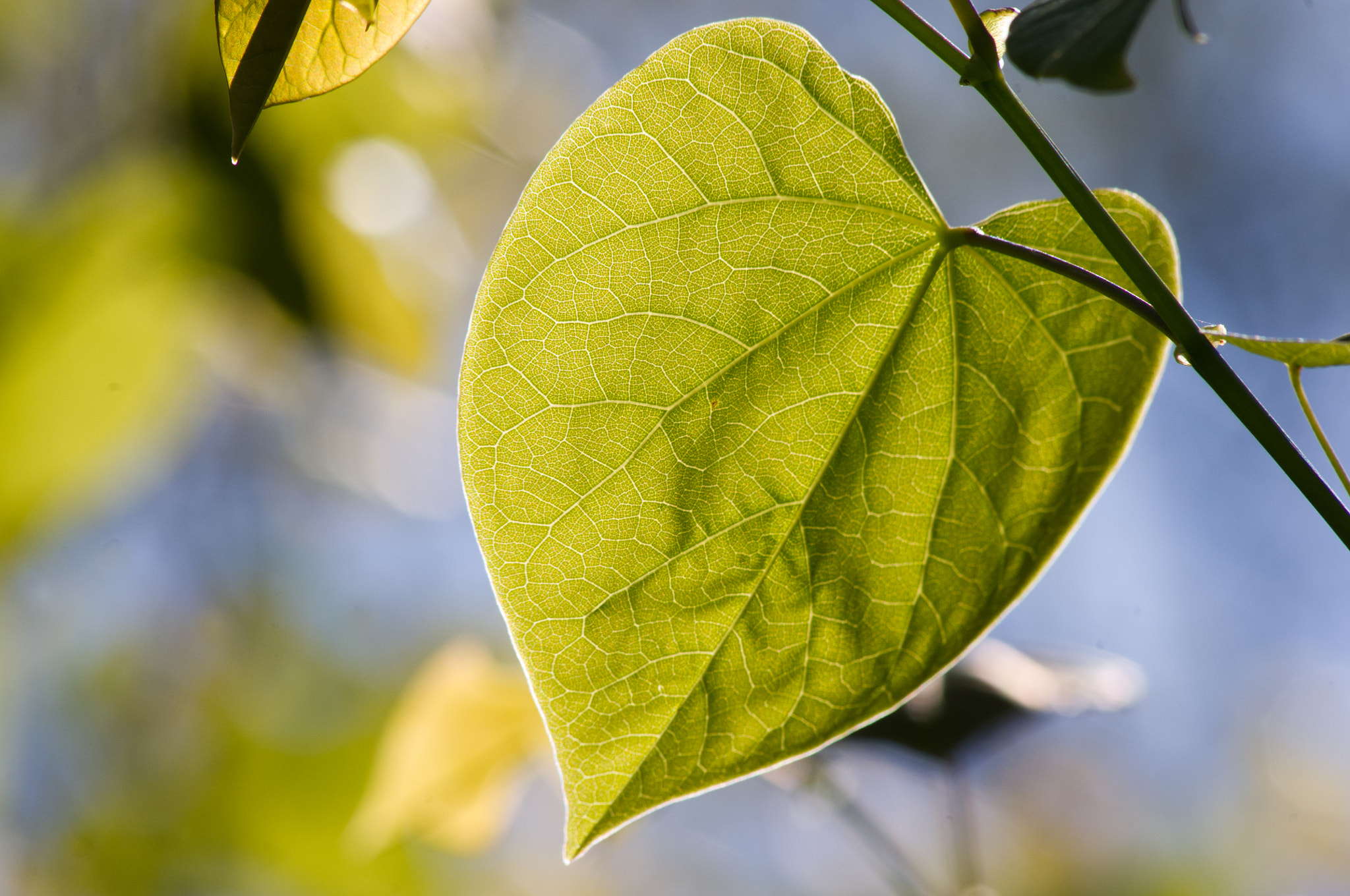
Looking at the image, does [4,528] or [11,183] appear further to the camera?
[11,183]

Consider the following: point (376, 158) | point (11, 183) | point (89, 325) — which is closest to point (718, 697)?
point (89, 325)

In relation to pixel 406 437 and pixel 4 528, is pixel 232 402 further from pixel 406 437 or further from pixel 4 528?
pixel 4 528

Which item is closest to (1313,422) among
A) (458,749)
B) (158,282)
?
(458,749)

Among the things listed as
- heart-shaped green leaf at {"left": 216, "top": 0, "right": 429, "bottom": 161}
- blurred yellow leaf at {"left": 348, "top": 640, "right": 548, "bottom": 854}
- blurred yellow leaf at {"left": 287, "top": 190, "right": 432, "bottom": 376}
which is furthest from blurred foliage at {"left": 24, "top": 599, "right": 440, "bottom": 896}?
heart-shaped green leaf at {"left": 216, "top": 0, "right": 429, "bottom": 161}

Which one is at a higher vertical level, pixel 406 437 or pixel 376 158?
pixel 376 158

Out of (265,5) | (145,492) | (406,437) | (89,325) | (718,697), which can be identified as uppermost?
(265,5)

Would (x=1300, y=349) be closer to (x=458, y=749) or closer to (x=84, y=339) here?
(x=458, y=749)

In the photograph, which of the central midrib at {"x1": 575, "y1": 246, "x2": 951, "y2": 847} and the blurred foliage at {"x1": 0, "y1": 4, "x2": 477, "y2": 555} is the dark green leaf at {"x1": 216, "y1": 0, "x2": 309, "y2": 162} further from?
the blurred foliage at {"x1": 0, "y1": 4, "x2": 477, "y2": 555}
